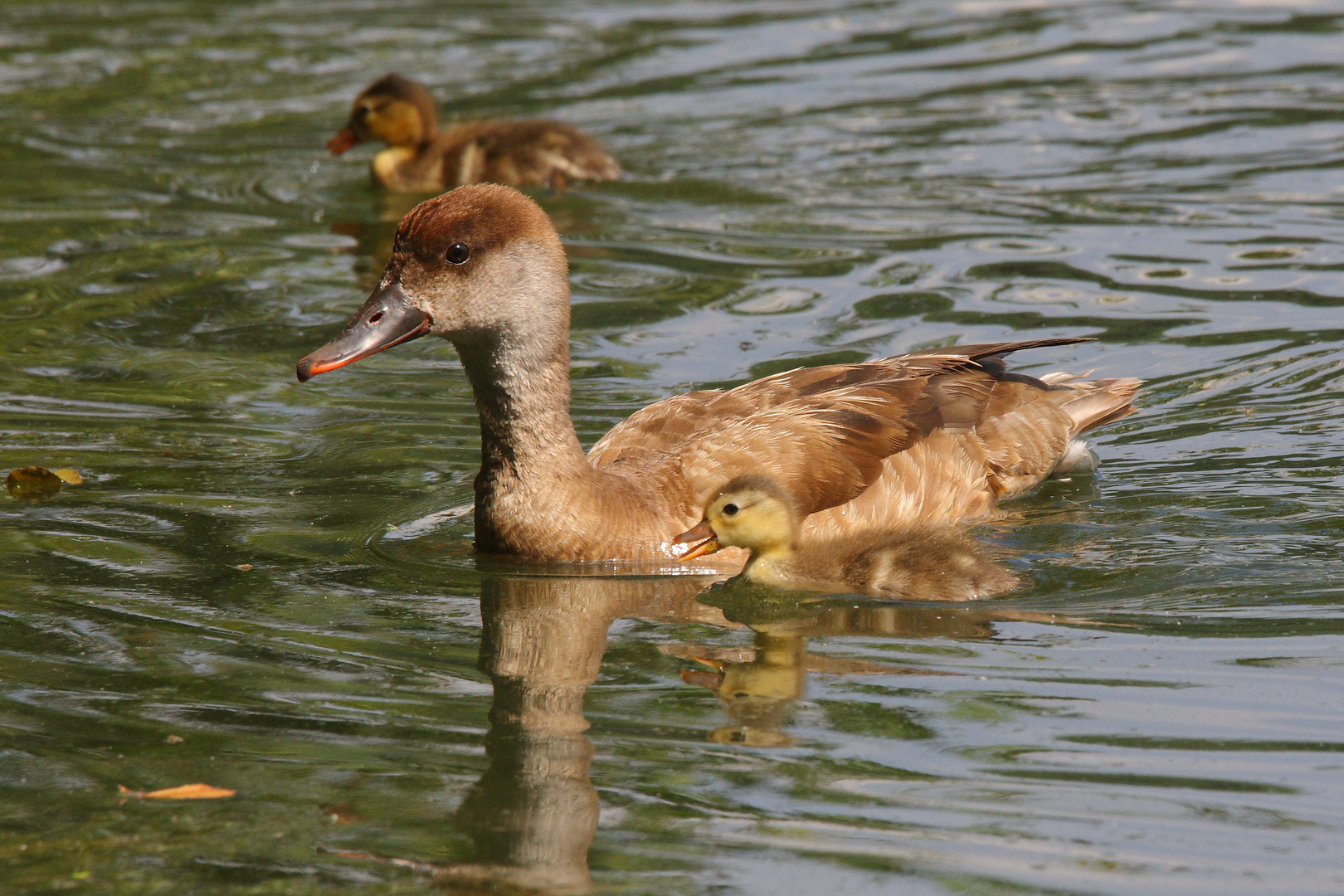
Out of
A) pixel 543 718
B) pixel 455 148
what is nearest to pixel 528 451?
pixel 543 718

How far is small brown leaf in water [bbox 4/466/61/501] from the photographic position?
6.76 m

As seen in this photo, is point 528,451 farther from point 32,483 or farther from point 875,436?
point 32,483

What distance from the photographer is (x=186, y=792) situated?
4.27 m

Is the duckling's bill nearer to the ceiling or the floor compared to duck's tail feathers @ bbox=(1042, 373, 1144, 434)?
nearer to the floor

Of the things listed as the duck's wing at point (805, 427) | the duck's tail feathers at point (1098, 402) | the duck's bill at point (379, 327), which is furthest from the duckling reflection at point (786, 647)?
the duck's tail feathers at point (1098, 402)

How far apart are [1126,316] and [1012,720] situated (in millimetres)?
4893

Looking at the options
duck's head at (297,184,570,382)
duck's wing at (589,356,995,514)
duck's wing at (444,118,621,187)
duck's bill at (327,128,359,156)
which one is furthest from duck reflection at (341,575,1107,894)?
duck's bill at (327,128,359,156)

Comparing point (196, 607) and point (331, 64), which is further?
point (331, 64)

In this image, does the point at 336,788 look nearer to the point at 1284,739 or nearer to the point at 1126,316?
the point at 1284,739

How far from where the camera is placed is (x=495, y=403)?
618cm

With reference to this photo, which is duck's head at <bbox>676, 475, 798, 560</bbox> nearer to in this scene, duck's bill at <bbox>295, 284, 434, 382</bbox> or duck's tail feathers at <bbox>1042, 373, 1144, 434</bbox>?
duck's bill at <bbox>295, 284, 434, 382</bbox>

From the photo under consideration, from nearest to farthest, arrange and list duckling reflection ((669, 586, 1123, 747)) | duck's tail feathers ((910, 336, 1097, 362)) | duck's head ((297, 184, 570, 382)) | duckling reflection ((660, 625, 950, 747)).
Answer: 1. duckling reflection ((660, 625, 950, 747))
2. duckling reflection ((669, 586, 1123, 747))
3. duck's head ((297, 184, 570, 382))
4. duck's tail feathers ((910, 336, 1097, 362))

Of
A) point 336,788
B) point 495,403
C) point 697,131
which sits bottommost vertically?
point 336,788

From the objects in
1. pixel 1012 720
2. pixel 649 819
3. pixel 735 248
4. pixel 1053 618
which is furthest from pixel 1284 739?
pixel 735 248
